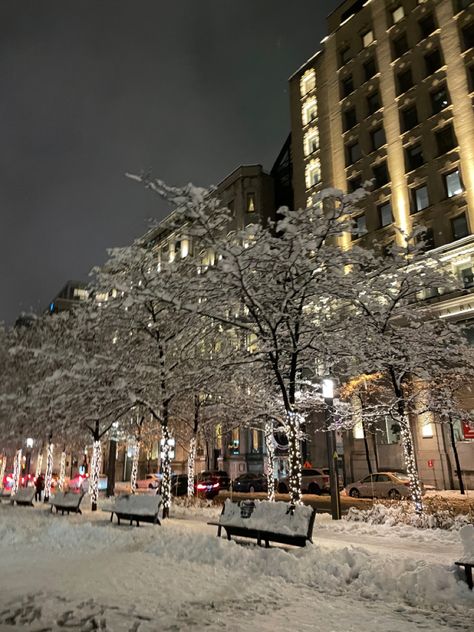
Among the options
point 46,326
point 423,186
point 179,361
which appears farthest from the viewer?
point 423,186

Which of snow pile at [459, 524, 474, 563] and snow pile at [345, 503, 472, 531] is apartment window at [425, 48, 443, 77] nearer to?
snow pile at [345, 503, 472, 531]

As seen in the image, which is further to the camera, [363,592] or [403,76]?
[403,76]

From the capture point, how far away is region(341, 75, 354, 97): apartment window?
4566 cm

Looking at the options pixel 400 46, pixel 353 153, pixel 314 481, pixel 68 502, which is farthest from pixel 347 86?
pixel 68 502

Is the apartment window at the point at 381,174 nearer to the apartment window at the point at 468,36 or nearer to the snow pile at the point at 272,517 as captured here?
the apartment window at the point at 468,36

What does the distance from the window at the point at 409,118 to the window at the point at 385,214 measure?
249 inches

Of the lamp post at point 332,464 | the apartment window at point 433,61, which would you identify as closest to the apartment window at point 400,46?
the apartment window at point 433,61

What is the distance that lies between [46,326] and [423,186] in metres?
29.6

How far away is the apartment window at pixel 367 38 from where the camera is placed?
4422cm

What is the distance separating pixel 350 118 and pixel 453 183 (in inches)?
557

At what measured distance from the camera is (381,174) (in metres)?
40.3

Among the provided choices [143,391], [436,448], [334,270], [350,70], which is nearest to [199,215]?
[334,270]

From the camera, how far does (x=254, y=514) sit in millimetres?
11727

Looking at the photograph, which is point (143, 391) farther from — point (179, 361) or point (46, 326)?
point (46, 326)
